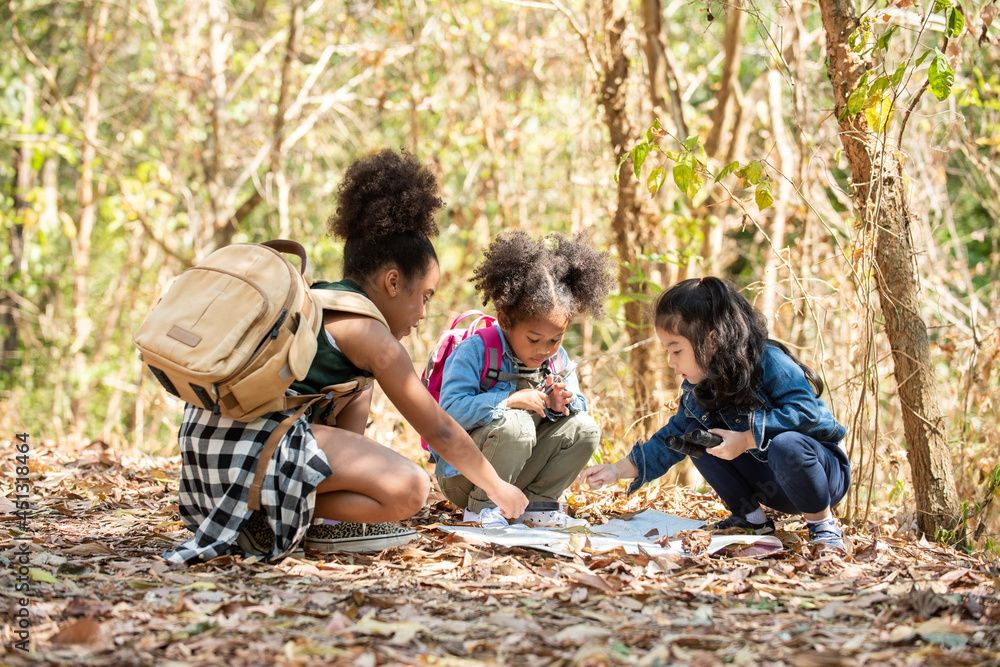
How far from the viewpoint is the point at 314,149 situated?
1010cm

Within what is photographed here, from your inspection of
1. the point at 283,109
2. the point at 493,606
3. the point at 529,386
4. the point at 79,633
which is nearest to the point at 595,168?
the point at 283,109

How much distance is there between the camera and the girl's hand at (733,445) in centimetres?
326

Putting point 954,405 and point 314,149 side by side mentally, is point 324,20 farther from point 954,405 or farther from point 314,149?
point 954,405

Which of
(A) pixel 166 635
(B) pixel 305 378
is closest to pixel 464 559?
(B) pixel 305 378

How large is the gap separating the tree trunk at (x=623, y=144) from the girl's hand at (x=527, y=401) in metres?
1.52

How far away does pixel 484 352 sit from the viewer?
3748mm

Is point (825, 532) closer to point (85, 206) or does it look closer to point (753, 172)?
point (753, 172)

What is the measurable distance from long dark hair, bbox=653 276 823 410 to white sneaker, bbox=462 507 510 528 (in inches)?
34.5

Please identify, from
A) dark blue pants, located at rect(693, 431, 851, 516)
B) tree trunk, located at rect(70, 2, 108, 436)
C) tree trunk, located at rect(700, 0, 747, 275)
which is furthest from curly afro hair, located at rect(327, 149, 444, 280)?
tree trunk, located at rect(70, 2, 108, 436)

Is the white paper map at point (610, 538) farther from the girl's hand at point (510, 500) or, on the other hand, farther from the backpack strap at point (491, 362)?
the backpack strap at point (491, 362)

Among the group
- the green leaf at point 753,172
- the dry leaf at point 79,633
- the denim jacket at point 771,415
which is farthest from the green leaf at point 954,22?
the dry leaf at point 79,633

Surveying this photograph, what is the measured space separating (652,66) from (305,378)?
125 inches

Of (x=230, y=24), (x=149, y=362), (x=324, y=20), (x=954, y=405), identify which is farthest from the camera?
(x=324, y=20)

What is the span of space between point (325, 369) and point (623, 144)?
106 inches
